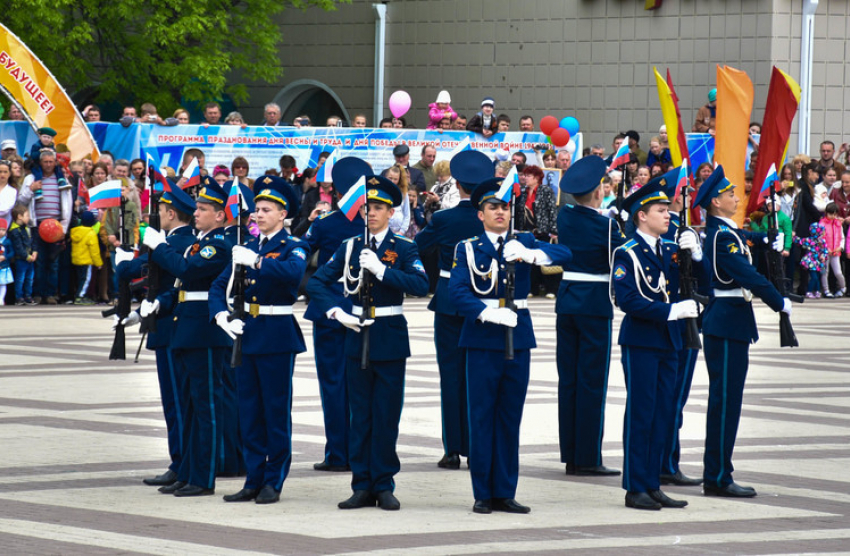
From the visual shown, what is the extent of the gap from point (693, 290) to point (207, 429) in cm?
301

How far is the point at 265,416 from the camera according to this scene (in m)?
9.02

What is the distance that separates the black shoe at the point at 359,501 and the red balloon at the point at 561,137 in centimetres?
1666

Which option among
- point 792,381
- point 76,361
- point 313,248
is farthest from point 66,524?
point 792,381

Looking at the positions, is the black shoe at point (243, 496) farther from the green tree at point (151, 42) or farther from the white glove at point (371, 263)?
the green tree at point (151, 42)

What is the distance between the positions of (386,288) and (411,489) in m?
1.28

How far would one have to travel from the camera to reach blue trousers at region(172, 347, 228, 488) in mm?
9211

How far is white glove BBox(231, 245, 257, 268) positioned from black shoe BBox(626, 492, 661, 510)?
2558mm

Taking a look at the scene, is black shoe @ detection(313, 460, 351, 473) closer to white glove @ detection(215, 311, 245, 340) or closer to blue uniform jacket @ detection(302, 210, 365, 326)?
blue uniform jacket @ detection(302, 210, 365, 326)

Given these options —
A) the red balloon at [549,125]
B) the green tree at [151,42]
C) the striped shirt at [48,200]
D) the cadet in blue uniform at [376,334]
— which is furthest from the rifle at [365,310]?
the green tree at [151,42]

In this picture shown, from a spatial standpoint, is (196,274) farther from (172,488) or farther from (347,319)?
(172,488)

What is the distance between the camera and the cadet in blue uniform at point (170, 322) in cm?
948

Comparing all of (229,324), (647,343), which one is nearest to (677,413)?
(647,343)

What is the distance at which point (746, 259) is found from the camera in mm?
9484

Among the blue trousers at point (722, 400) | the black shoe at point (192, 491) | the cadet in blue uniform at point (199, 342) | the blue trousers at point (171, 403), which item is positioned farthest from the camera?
the blue trousers at point (171, 403)
